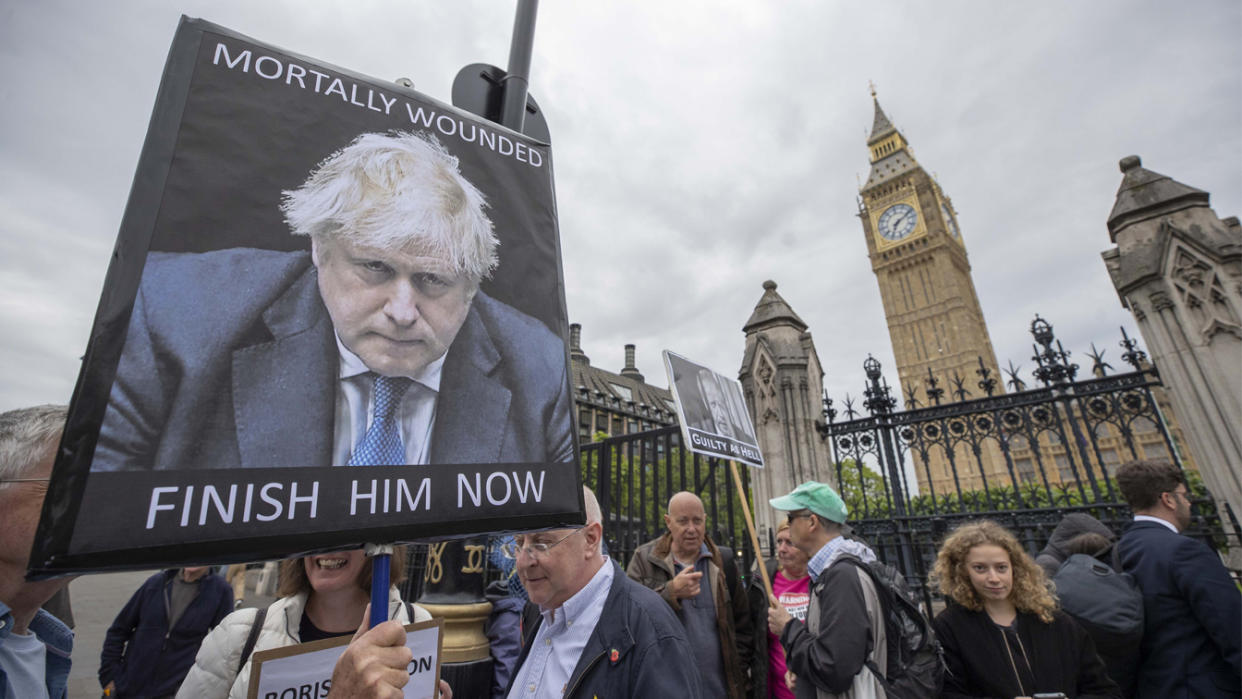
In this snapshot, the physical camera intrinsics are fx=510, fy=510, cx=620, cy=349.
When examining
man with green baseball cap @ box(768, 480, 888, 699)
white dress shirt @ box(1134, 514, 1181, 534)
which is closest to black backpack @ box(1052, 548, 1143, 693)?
white dress shirt @ box(1134, 514, 1181, 534)

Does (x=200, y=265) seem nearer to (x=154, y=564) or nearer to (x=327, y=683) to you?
(x=154, y=564)

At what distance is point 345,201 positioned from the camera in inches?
50.8

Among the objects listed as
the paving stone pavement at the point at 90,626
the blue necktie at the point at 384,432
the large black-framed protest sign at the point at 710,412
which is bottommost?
the paving stone pavement at the point at 90,626

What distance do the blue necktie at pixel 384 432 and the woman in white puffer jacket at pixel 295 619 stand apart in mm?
1039

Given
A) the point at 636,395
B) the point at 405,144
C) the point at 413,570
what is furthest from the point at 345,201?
the point at 636,395

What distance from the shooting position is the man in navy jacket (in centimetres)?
352

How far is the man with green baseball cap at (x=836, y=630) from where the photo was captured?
2.61 metres

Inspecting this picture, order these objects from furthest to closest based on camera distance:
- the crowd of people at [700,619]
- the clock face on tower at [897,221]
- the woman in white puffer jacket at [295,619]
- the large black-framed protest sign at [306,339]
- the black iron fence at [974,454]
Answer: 1. the clock face on tower at [897,221]
2. the black iron fence at [974,454]
3. the woman in white puffer jacket at [295,619]
4. the crowd of people at [700,619]
5. the large black-framed protest sign at [306,339]

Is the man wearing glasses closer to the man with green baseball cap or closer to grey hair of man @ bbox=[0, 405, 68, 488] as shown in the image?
the man with green baseball cap

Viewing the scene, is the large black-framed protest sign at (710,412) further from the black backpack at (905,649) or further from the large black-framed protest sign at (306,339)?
the large black-framed protest sign at (306,339)

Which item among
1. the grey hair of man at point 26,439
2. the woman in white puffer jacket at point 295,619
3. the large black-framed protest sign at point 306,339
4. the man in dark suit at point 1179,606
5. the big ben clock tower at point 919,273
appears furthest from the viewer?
the big ben clock tower at point 919,273

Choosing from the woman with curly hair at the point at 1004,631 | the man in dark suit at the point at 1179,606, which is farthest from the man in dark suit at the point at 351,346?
the man in dark suit at the point at 1179,606

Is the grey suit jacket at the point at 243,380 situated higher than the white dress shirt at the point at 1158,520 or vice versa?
the grey suit jacket at the point at 243,380

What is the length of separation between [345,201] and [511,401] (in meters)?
0.66
